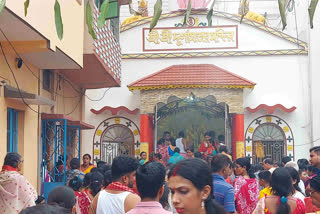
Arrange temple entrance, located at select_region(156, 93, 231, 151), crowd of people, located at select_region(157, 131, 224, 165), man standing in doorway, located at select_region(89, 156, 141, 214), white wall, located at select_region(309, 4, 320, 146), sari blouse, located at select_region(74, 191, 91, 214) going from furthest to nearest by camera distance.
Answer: temple entrance, located at select_region(156, 93, 231, 151), white wall, located at select_region(309, 4, 320, 146), crowd of people, located at select_region(157, 131, 224, 165), sari blouse, located at select_region(74, 191, 91, 214), man standing in doorway, located at select_region(89, 156, 141, 214)

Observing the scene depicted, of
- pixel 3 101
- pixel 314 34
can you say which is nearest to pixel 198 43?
pixel 314 34

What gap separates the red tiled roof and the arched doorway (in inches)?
79.7

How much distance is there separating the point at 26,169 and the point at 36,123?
3.77 ft

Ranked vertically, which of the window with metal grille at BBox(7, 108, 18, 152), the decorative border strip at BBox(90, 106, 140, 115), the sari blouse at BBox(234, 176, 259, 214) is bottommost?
the sari blouse at BBox(234, 176, 259, 214)

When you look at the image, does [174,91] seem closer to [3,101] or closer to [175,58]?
[175,58]

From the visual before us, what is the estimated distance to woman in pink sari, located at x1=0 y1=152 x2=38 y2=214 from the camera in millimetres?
6723

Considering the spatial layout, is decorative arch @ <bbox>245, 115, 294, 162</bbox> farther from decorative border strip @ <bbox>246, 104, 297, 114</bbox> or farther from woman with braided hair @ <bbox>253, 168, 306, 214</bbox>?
woman with braided hair @ <bbox>253, 168, 306, 214</bbox>

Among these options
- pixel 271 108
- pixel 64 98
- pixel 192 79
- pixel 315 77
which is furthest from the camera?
pixel 315 77

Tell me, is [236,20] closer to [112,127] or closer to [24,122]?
[112,127]

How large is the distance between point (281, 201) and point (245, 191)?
6.80 ft

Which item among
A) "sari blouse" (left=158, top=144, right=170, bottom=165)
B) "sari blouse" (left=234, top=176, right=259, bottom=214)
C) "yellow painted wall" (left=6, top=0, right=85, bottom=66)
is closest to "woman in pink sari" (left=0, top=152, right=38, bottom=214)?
"yellow painted wall" (left=6, top=0, right=85, bottom=66)

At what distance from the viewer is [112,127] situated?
18.6 metres

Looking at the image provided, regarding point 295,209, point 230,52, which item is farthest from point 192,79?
point 295,209

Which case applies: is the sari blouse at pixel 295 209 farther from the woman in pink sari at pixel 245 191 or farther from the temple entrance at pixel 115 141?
the temple entrance at pixel 115 141
